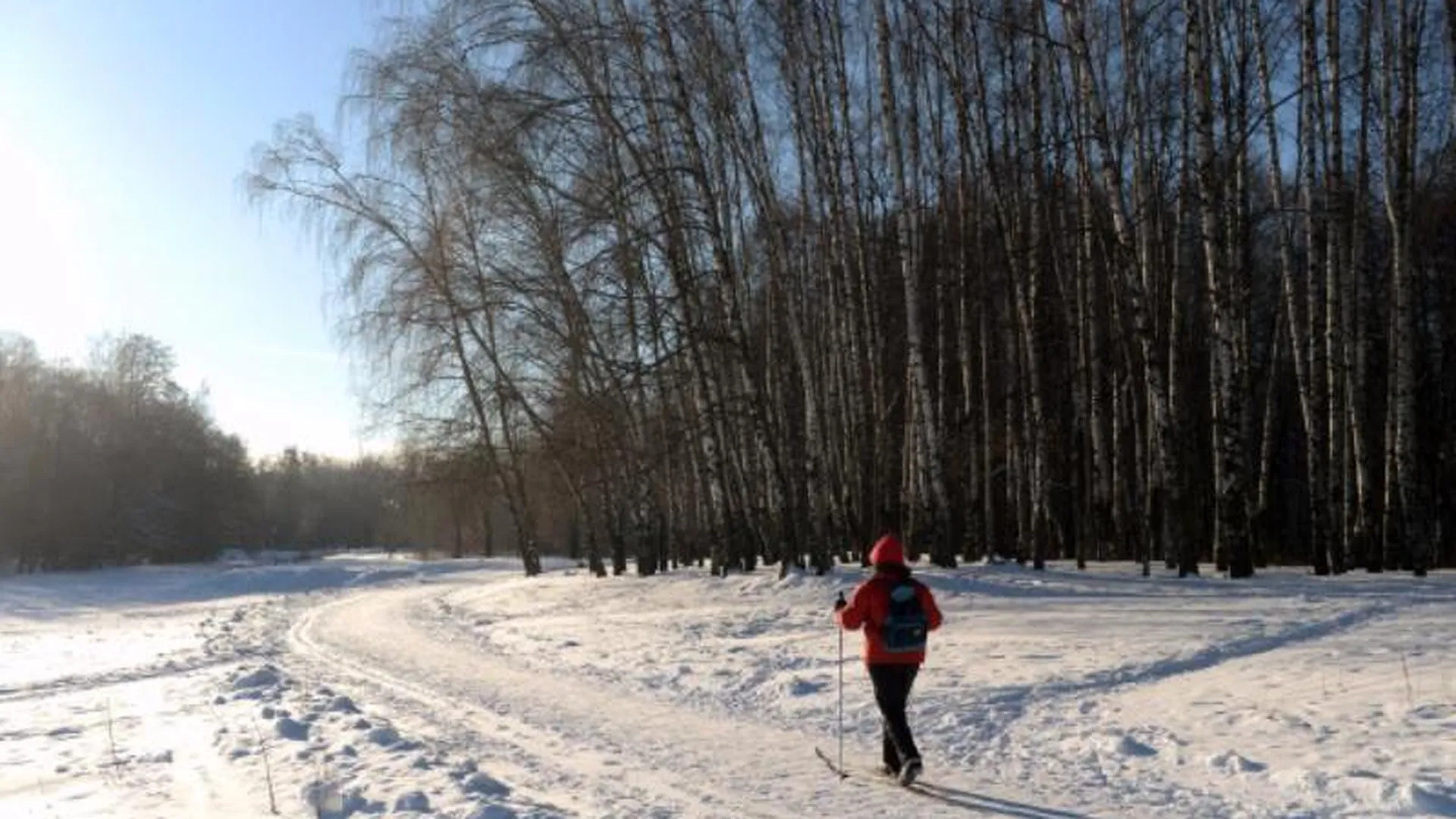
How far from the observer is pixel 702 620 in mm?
16109

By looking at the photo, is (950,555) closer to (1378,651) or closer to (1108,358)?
(1378,651)

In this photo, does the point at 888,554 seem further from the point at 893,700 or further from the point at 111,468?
the point at 111,468

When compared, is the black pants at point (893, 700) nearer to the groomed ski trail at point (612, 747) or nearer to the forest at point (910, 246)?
the groomed ski trail at point (612, 747)

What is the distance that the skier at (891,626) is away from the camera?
773cm

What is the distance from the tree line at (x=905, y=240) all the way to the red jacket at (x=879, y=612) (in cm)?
911

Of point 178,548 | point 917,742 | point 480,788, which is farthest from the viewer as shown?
point 178,548

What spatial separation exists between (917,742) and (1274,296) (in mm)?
32036

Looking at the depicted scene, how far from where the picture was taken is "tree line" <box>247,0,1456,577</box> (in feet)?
56.4

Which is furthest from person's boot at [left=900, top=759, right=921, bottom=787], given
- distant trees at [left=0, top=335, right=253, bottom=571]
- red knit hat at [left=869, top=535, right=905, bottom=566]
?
distant trees at [left=0, top=335, right=253, bottom=571]

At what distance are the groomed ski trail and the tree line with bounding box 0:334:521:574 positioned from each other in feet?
93.3

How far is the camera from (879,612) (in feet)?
25.5

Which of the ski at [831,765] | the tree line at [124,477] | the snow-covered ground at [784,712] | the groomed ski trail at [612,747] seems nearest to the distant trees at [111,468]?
the tree line at [124,477]

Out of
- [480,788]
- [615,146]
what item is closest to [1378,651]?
[480,788]

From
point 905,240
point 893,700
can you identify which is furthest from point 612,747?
point 905,240
